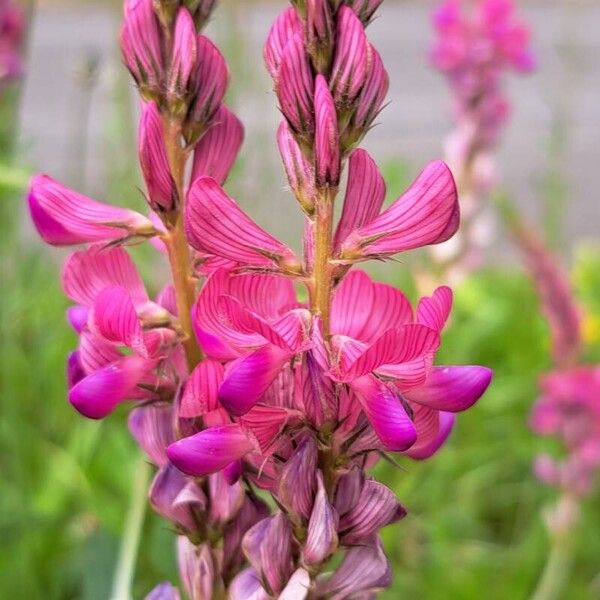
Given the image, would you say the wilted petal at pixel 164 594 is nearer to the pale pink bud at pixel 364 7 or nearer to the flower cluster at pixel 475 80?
the pale pink bud at pixel 364 7

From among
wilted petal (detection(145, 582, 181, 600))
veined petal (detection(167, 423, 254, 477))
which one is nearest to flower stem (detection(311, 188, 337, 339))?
veined petal (detection(167, 423, 254, 477))

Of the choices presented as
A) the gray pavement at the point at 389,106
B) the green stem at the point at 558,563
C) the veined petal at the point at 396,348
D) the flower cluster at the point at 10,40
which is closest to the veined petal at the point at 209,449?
the veined petal at the point at 396,348

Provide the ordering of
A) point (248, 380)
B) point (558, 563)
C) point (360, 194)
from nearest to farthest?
point (248, 380)
point (360, 194)
point (558, 563)

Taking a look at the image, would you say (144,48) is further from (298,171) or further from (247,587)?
(247,587)

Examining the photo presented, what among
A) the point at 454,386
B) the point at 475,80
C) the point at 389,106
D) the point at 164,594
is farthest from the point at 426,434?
the point at 389,106

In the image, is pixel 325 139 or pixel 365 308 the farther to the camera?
pixel 365 308

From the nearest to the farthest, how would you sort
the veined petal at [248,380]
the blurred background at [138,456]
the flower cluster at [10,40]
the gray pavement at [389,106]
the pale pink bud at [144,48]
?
the veined petal at [248,380]
the pale pink bud at [144,48]
the blurred background at [138,456]
the flower cluster at [10,40]
the gray pavement at [389,106]

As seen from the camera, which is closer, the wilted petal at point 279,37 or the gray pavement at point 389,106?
the wilted petal at point 279,37
